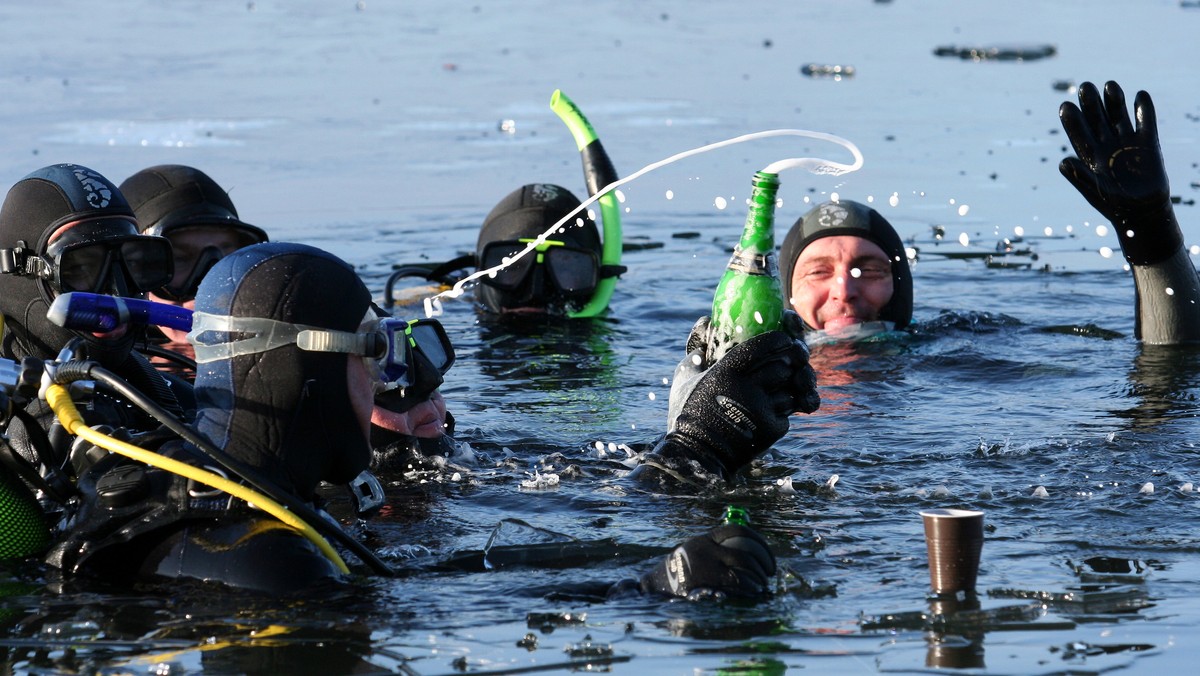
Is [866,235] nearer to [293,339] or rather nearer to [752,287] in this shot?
[752,287]

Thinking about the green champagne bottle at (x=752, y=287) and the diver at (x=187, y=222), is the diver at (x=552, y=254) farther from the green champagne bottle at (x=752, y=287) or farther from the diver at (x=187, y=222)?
the green champagne bottle at (x=752, y=287)

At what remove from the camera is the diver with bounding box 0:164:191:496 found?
4344mm

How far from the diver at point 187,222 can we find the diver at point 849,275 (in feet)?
8.71

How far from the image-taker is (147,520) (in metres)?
3.64

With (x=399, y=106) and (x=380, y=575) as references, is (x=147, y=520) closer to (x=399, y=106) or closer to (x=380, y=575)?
(x=380, y=575)

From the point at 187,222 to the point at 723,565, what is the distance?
397 cm

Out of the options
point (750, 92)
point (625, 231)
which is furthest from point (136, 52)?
point (625, 231)

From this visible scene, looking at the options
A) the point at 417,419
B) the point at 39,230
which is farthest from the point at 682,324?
the point at 39,230

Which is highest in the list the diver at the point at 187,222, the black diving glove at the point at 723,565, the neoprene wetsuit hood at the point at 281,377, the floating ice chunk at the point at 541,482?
the diver at the point at 187,222

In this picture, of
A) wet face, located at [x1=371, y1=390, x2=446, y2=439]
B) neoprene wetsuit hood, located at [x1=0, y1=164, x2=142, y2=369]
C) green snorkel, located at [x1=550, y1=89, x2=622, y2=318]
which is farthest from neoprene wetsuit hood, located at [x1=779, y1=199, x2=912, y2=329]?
neoprene wetsuit hood, located at [x1=0, y1=164, x2=142, y2=369]

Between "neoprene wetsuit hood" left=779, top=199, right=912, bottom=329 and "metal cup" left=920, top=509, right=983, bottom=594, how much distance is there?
4123 mm

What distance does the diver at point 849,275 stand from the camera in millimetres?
7676

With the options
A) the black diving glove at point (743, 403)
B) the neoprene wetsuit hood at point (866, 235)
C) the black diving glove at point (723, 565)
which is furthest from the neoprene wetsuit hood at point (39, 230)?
the neoprene wetsuit hood at point (866, 235)

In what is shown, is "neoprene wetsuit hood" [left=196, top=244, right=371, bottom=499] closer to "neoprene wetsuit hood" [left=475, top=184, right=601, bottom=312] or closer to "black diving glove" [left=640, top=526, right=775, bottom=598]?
"black diving glove" [left=640, top=526, right=775, bottom=598]
